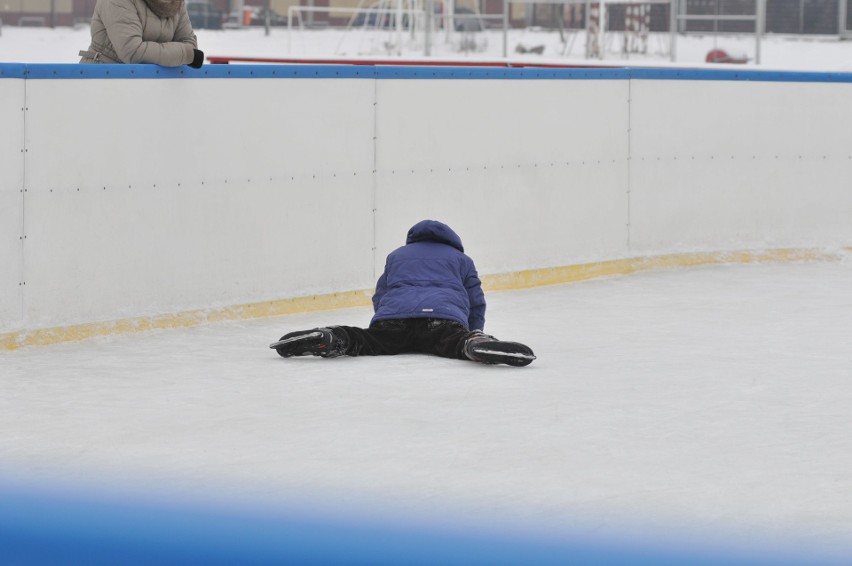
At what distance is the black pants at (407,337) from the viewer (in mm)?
5602

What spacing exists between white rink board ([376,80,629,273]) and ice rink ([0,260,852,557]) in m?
0.88

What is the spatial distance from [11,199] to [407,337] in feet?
5.52

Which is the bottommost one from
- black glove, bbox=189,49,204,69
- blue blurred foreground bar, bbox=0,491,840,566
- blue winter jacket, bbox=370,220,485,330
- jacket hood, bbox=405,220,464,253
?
blue blurred foreground bar, bbox=0,491,840,566

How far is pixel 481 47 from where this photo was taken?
15.5 meters

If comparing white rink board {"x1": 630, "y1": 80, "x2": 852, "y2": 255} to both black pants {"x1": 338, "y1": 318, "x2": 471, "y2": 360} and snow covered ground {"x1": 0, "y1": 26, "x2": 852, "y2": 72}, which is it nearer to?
black pants {"x1": 338, "y1": 318, "x2": 471, "y2": 360}

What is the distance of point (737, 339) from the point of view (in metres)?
6.23

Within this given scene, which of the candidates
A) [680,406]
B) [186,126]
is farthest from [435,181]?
[680,406]

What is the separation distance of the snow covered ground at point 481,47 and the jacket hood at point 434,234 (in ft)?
24.6

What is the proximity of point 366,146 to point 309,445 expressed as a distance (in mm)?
3075

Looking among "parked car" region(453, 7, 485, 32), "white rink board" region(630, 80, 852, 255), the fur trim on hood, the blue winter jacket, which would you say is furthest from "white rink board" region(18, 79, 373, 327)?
"parked car" region(453, 7, 485, 32)

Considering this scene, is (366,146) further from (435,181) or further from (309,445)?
(309,445)

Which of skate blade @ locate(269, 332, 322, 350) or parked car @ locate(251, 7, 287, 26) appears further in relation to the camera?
parked car @ locate(251, 7, 287, 26)

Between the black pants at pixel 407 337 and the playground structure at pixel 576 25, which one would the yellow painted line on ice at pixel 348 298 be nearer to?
the black pants at pixel 407 337

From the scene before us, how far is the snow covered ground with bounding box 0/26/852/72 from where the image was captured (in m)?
13.9
